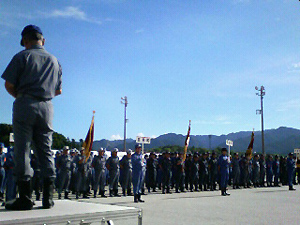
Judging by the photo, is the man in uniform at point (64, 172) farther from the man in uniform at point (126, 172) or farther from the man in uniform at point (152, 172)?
the man in uniform at point (152, 172)

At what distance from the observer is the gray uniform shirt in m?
4.20

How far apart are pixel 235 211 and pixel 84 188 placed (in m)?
7.51

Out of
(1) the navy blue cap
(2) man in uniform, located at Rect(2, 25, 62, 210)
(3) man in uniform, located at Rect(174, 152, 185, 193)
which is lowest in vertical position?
(3) man in uniform, located at Rect(174, 152, 185, 193)

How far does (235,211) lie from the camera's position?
9.77 m

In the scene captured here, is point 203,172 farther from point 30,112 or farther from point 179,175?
point 30,112

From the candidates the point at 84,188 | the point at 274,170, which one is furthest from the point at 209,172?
the point at 84,188

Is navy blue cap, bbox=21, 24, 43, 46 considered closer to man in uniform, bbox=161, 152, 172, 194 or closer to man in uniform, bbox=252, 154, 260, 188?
man in uniform, bbox=161, 152, 172, 194

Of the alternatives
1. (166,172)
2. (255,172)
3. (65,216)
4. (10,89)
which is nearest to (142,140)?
(166,172)

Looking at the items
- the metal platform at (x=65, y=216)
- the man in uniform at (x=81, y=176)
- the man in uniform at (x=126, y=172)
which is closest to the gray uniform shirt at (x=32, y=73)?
the metal platform at (x=65, y=216)

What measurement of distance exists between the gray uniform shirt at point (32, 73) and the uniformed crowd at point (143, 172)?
708cm

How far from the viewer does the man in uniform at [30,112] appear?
414cm

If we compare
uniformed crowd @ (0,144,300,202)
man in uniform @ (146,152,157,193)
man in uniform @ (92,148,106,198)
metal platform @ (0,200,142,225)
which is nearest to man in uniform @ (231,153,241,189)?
uniformed crowd @ (0,144,300,202)

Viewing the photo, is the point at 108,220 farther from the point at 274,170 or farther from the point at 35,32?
the point at 274,170

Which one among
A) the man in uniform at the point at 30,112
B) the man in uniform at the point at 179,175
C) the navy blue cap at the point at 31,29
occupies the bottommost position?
the man in uniform at the point at 179,175
